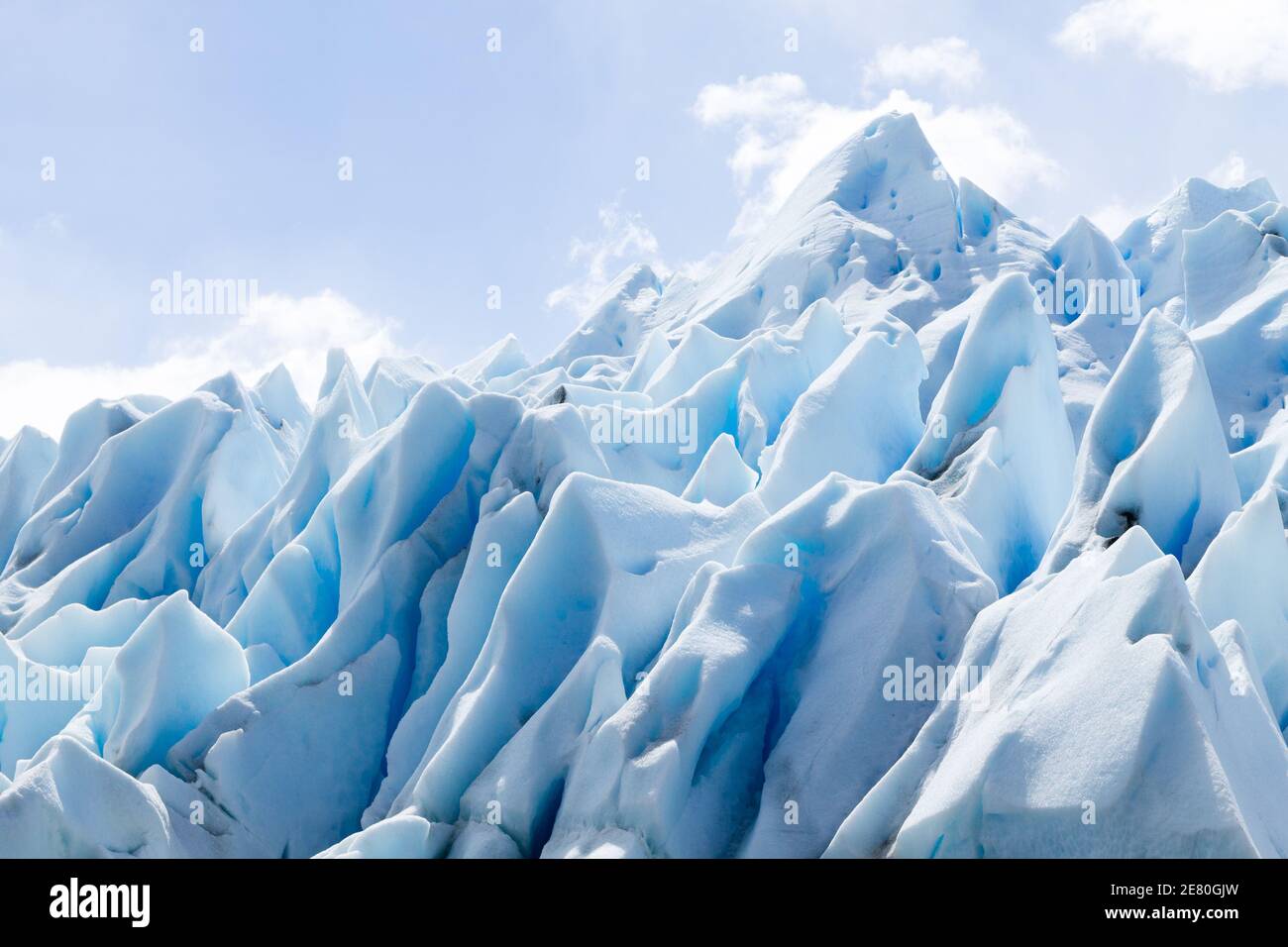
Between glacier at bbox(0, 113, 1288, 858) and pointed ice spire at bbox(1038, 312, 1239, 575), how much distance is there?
3 centimetres

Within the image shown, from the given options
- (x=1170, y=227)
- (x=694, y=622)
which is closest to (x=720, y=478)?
(x=694, y=622)

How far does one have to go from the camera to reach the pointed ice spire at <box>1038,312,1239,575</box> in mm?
9000

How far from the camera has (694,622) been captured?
8109 millimetres

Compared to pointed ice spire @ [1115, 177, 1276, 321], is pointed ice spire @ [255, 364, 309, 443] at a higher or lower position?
lower

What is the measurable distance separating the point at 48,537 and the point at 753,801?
37.7ft

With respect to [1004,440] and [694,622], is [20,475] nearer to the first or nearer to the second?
[694,622]

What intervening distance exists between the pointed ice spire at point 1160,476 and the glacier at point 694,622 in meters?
0.03

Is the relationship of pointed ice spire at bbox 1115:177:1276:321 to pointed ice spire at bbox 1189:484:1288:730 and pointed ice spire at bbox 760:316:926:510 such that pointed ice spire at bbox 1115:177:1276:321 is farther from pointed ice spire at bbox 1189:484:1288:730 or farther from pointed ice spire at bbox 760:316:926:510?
pointed ice spire at bbox 1189:484:1288:730

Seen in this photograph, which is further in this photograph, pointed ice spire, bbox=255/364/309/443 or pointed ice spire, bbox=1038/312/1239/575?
pointed ice spire, bbox=255/364/309/443

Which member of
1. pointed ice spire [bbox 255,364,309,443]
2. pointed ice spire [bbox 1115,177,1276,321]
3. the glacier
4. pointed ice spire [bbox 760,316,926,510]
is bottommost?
the glacier

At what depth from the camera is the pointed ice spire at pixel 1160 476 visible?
900 centimetres

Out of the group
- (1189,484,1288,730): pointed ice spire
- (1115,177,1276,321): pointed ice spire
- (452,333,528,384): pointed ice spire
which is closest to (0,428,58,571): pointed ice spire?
(452,333,528,384): pointed ice spire

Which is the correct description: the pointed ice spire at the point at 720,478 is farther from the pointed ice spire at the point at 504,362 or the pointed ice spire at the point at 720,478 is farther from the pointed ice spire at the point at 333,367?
the pointed ice spire at the point at 504,362

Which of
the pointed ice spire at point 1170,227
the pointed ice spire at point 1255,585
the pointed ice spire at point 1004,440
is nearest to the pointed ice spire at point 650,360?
the pointed ice spire at point 1004,440
